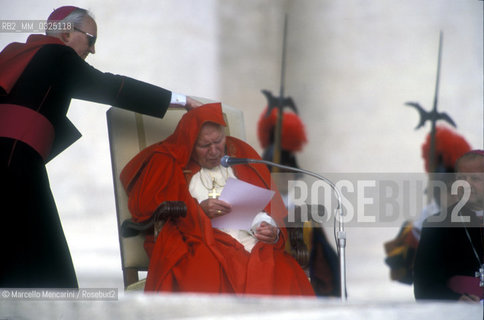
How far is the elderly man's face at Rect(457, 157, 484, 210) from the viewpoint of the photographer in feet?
12.5

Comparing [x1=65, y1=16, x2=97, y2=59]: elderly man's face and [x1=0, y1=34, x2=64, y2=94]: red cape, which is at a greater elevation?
[x1=65, y1=16, x2=97, y2=59]: elderly man's face

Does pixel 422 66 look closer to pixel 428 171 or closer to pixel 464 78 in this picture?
pixel 464 78

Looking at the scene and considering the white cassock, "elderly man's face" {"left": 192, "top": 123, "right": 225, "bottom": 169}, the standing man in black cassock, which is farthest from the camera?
"elderly man's face" {"left": 192, "top": 123, "right": 225, "bottom": 169}

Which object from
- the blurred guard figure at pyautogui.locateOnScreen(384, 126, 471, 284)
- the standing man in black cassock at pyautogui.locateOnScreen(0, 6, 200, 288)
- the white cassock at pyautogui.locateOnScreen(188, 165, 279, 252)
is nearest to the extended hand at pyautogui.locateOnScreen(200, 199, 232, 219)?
the white cassock at pyautogui.locateOnScreen(188, 165, 279, 252)

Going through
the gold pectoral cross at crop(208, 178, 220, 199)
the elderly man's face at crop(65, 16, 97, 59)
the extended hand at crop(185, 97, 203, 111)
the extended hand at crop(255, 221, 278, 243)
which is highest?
the elderly man's face at crop(65, 16, 97, 59)

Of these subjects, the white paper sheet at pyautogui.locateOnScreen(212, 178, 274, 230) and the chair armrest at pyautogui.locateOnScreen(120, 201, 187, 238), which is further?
the white paper sheet at pyautogui.locateOnScreen(212, 178, 274, 230)

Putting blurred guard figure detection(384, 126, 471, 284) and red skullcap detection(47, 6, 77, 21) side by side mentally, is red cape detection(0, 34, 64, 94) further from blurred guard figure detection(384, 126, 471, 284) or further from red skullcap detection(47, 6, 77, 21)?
Answer: blurred guard figure detection(384, 126, 471, 284)

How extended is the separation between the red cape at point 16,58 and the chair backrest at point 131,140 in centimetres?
67

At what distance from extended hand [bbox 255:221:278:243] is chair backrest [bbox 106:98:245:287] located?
59 cm

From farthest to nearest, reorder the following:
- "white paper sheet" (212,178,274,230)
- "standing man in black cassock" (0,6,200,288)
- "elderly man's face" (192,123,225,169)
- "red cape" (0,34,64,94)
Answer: "elderly man's face" (192,123,225,169) → "white paper sheet" (212,178,274,230) → "red cape" (0,34,64,94) → "standing man in black cassock" (0,6,200,288)

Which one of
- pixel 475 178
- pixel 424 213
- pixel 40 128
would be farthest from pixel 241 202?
pixel 424 213

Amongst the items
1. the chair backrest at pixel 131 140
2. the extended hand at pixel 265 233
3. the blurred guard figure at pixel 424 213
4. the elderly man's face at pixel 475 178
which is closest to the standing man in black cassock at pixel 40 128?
the chair backrest at pixel 131 140

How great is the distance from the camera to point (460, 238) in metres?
3.83

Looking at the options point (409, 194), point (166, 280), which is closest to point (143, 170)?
point (166, 280)
